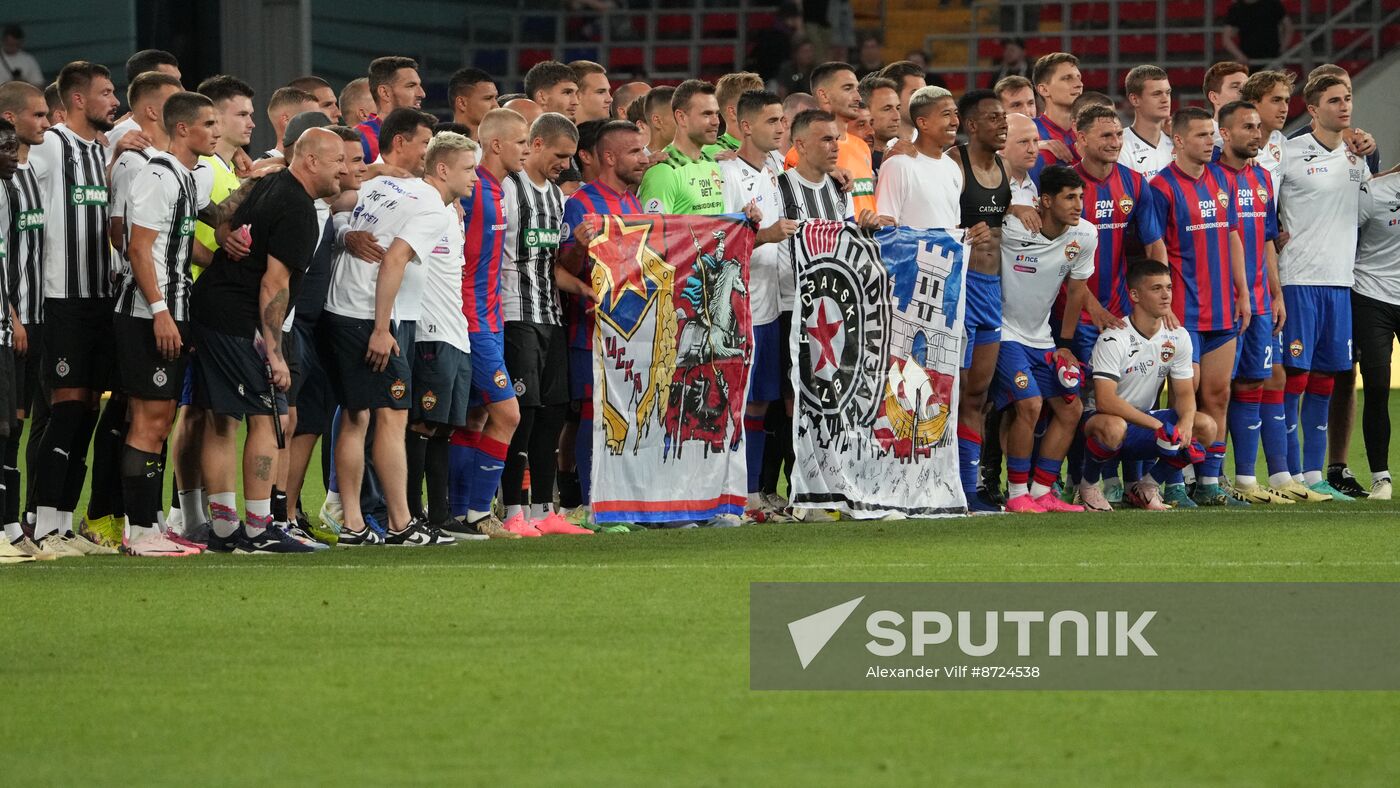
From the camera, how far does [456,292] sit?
9.29 m

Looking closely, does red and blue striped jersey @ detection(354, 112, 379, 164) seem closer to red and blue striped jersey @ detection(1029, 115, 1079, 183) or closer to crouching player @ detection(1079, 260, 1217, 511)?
red and blue striped jersey @ detection(1029, 115, 1079, 183)

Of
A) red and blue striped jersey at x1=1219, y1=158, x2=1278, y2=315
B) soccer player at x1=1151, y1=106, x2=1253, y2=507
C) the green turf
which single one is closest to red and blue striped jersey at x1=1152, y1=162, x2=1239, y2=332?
soccer player at x1=1151, y1=106, x2=1253, y2=507

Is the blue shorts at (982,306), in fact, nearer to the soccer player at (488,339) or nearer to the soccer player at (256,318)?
the soccer player at (488,339)

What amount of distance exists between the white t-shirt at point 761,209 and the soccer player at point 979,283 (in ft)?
3.23

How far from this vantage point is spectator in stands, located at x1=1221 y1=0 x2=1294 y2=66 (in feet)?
69.1

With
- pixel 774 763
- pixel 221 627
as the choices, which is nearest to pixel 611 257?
pixel 221 627

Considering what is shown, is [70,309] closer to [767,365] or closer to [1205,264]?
[767,365]

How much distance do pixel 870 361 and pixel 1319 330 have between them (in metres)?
2.80

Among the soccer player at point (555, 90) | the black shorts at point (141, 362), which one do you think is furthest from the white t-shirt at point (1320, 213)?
the black shorts at point (141, 362)

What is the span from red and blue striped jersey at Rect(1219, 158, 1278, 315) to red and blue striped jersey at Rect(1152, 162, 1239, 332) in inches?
4.6

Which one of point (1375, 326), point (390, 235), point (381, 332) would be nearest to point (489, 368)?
point (381, 332)

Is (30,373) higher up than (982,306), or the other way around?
(982,306)

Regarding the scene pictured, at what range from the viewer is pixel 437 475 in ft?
31.4

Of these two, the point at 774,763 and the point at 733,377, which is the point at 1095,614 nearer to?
the point at 774,763
